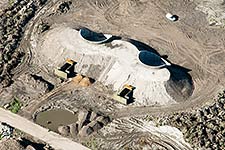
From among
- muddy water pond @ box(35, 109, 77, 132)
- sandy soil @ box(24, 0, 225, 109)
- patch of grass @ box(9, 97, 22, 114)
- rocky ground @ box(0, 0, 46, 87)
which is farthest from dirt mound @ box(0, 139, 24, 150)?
sandy soil @ box(24, 0, 225, 109)

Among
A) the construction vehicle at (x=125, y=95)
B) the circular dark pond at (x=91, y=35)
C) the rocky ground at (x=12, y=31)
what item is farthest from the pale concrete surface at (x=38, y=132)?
the circular dark pond at (x=91, y=35)

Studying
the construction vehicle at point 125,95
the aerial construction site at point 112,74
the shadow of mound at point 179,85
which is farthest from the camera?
the shadow of mound at point 179,85

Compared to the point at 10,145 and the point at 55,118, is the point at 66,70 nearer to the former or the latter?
the point at 55,118

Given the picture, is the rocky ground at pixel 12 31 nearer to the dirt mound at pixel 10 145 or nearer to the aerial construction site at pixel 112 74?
the aerial construction site at pixel 112 74

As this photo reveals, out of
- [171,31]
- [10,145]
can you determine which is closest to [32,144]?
[10,145]

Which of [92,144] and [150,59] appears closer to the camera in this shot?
[92,144]

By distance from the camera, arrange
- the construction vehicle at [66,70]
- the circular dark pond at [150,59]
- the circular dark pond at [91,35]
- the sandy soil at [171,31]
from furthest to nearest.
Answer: the circular dark pond at [91,35] < the sandy soil at [171,31] < the circular dark pond at [150,59] < the construction vehicle at [66,70]
